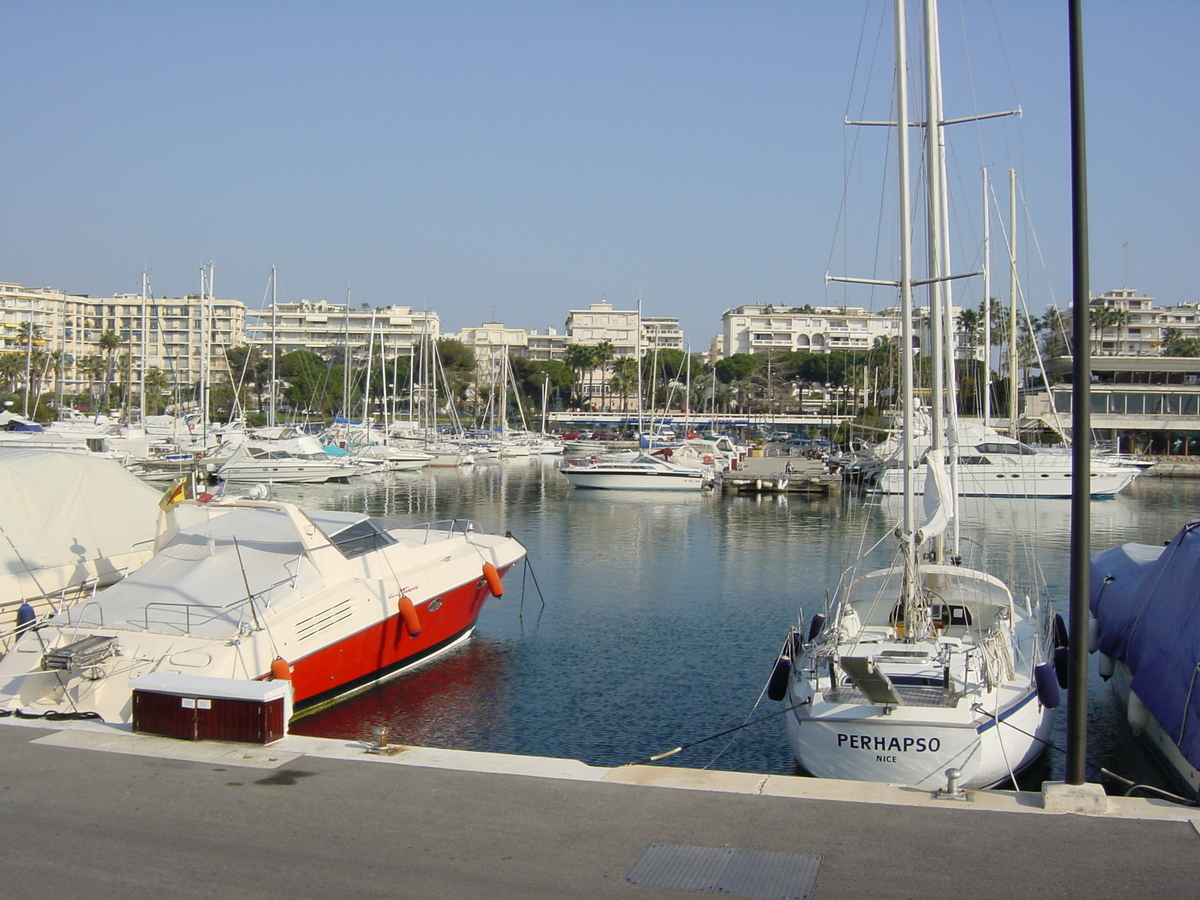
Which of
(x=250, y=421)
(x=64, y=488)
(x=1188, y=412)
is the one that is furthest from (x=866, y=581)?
(x=250, y=421)

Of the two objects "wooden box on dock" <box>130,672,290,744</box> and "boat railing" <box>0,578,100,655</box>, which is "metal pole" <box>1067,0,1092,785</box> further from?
"boat railing" <box>0,578,100,655</box>

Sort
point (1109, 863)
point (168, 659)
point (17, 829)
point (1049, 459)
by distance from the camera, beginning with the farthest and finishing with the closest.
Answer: point (1049, 459) → point (168, 659) → point (17, 829) → point (1109, 863)

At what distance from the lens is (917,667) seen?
12.6 m

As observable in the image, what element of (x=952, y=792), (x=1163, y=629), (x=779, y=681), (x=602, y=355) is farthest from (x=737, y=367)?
(x=952, y=792)

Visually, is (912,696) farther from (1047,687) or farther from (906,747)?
(1047,687)

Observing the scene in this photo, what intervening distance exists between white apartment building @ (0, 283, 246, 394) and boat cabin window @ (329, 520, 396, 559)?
148439 millimetres

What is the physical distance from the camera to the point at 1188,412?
83.9 m

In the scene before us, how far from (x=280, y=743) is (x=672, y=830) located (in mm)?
4088

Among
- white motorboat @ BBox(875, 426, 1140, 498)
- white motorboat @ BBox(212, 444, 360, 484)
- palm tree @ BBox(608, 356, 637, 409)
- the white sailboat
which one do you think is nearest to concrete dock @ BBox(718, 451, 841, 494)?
white motorboat @ BBox(875, 426, 1140, 498)

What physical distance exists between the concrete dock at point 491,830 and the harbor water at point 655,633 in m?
3.20

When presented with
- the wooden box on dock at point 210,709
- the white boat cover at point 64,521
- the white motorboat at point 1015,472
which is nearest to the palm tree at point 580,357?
the white motorboat at point 1015,472

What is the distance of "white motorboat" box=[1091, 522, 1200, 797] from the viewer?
11750 mm

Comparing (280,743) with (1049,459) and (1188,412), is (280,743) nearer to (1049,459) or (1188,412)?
(1049,459)

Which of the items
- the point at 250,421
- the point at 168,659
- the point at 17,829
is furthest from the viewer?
the point at 250,421
